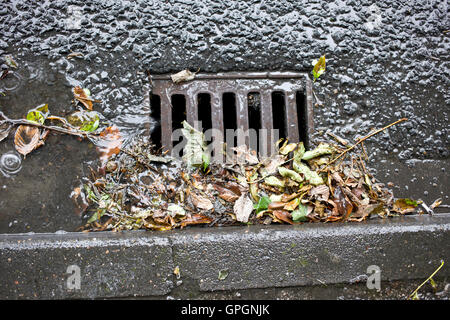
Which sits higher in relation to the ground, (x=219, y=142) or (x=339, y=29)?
(x=339, y=29)

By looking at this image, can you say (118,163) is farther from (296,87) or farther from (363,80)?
(363,80)

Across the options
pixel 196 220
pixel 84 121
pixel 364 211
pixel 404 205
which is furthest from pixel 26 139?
pixel 404 205

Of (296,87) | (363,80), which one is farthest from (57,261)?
(363,80)

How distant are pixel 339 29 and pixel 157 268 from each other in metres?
1.69

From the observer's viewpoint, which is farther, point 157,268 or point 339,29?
point 339,29

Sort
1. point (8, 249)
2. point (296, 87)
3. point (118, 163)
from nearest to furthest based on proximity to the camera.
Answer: point (8, 249), point (118, 163), point (296, 87)

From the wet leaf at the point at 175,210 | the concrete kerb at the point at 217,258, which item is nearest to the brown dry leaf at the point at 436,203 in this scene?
the concrete kerb at the point at 217,258

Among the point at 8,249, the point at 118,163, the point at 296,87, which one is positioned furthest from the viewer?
the point at 296,87

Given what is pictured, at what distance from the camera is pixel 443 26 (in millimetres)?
2035

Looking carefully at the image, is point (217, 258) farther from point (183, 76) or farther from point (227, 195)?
point (183, 76)

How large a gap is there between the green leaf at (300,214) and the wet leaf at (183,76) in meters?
0.94

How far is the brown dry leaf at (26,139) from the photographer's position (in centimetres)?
177
